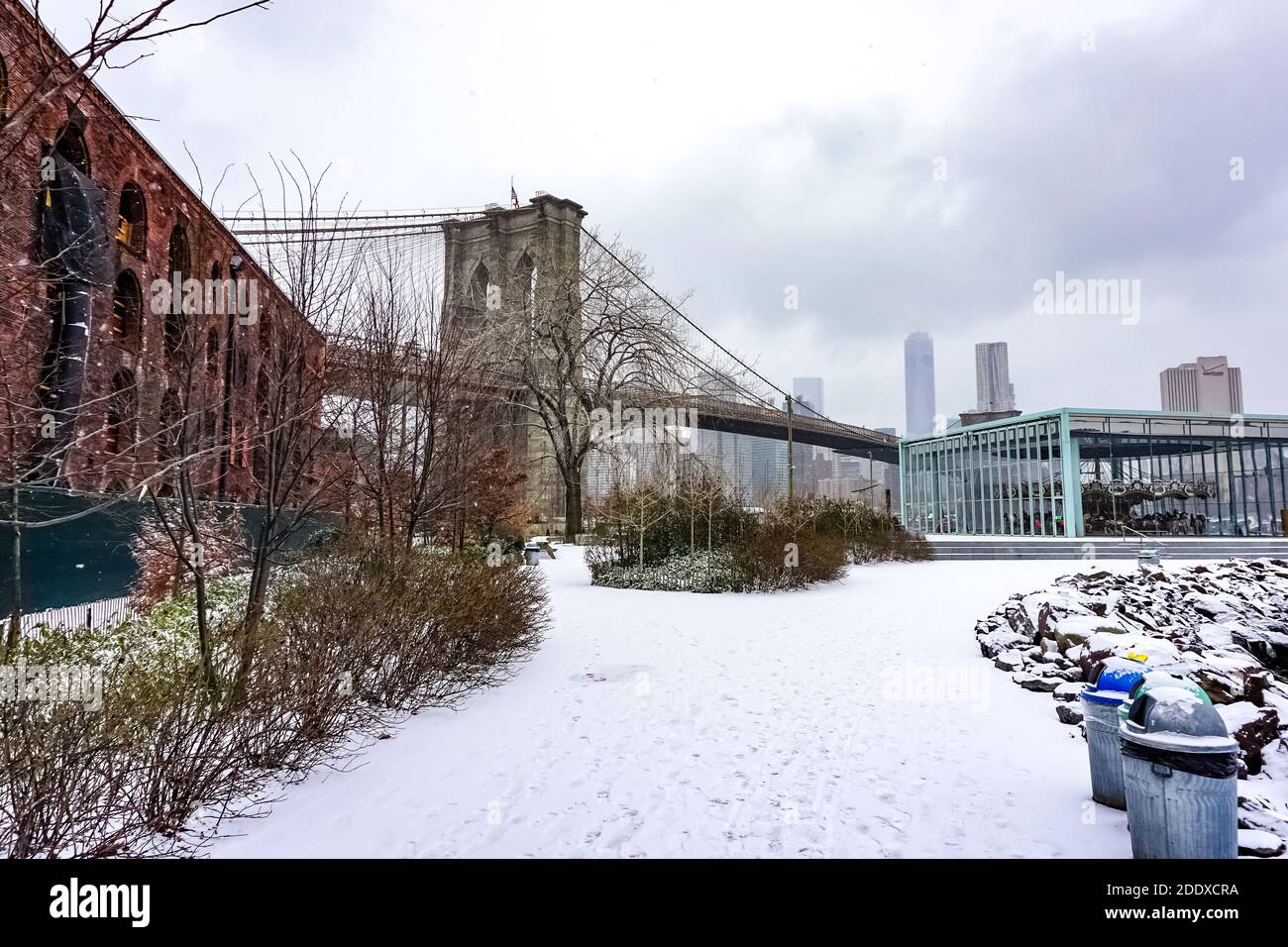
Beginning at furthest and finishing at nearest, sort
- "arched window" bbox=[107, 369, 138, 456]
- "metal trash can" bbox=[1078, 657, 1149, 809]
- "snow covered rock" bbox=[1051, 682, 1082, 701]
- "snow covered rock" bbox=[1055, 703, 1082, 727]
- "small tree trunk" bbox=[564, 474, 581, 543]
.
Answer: "small tree trunk" bbox=[564, 474, 581, 543]
"snow covered rock" bbox=[1051, 682, 1082, 701]
"snow covered rock" bbox=[1055, 703, 1082, 727]
"metal trash can" bbox=[1078, 657, 1149, 809]
"arched window" bbox=[107, 369, 138, 456]

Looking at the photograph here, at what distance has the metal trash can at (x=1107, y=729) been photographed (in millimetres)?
3879

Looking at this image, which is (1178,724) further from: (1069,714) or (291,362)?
(291,362)

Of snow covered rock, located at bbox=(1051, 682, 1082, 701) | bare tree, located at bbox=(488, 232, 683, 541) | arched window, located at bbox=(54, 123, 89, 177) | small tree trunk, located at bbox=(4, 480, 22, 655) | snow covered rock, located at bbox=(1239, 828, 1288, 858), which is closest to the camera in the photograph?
snow covered rock, located at bbox=(1239, 828, 1288, 858)

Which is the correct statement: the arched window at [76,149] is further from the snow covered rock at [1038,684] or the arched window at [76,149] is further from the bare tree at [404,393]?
the snow covered rock at [1038,684]

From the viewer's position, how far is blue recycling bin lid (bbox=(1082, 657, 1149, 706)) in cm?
390

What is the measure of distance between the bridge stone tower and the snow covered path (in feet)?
66.1

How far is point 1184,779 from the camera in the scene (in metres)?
2.86

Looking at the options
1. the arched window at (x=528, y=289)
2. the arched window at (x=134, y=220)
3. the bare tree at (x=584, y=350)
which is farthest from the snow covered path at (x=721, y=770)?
the arched window at (x=528, y=289)

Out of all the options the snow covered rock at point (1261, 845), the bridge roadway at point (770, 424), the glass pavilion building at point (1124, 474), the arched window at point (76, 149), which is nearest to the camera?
Result: the snow covered rock at point (1261, 845)

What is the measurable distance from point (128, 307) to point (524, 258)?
28.2 metres

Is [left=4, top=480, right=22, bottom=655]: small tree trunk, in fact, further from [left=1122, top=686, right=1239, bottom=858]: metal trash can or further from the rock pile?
the rock pile

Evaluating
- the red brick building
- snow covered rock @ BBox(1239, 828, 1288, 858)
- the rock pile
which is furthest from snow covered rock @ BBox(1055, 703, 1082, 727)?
the red brick building

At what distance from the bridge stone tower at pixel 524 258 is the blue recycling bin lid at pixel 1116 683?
76.6ft

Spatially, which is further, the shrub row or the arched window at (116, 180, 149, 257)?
the arched window at (116, 180, 149, 257)
